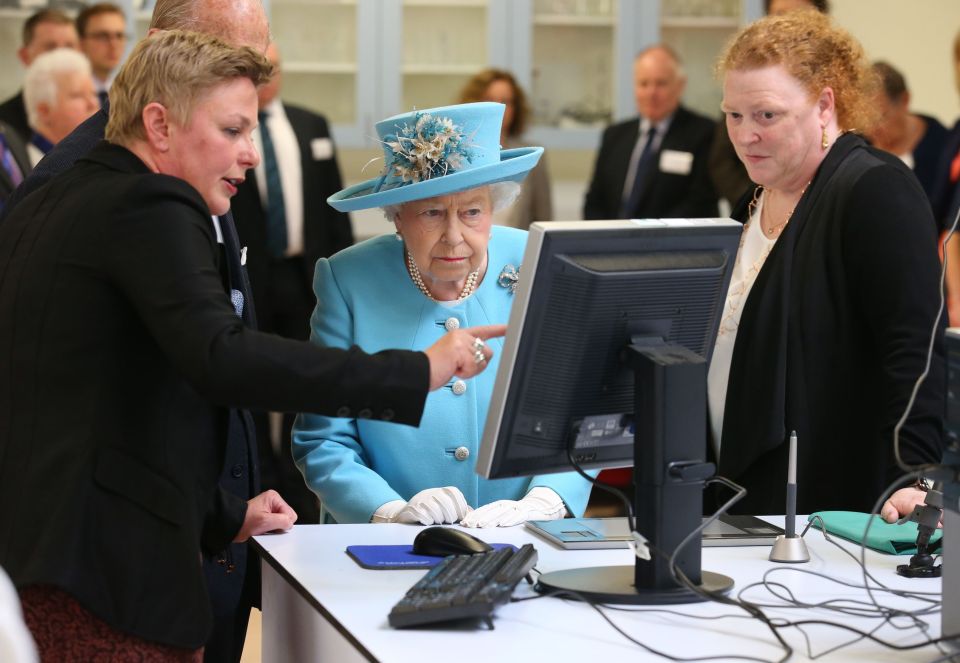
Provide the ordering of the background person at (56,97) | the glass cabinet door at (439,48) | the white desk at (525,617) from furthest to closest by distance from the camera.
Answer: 1. the glass cabinet door at (439,48)
2. the background person at (56,97)
3. the white desk at (525,617)

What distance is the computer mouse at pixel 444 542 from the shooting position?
7.21ft

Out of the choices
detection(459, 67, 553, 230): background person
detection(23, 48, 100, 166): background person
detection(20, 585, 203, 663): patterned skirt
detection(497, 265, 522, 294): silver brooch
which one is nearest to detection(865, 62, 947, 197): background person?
detection(459, 67, 553, 230): background person

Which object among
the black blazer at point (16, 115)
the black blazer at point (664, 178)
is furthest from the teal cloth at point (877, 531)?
the black blazer at point (16, 115)

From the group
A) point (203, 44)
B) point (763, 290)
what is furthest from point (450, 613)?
point (763, 290)

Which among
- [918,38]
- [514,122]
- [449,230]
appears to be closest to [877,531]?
[449,230]

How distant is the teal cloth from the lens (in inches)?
91.0

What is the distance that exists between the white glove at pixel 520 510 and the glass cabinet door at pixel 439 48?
4.93 meters

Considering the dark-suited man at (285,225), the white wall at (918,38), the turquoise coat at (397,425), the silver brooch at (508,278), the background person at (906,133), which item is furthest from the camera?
the white wall at (918,38)

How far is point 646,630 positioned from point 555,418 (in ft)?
1.09

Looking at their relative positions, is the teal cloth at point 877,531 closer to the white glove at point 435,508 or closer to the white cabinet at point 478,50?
the white glove at point 435,508

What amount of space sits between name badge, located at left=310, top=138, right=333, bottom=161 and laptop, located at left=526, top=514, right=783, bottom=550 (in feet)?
13.1

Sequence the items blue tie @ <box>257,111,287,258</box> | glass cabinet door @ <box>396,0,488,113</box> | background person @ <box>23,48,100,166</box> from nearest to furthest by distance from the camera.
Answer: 1. background person @ <box>23,48,100,166</box>
2. blue tie @ <box>257,111,287,258</box>
3. glass cabinet door @ <box>396,0,488,113</box>

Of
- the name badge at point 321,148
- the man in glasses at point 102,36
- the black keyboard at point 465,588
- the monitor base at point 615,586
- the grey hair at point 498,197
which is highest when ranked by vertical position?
the man in glasses at point 102,36

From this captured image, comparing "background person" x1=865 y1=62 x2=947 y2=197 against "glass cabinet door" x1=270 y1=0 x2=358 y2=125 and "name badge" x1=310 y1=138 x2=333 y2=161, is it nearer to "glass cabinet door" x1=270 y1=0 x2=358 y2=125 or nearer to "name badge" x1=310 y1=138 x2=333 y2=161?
"name badge" x1=310 y1=138 x2=333 y2=161
